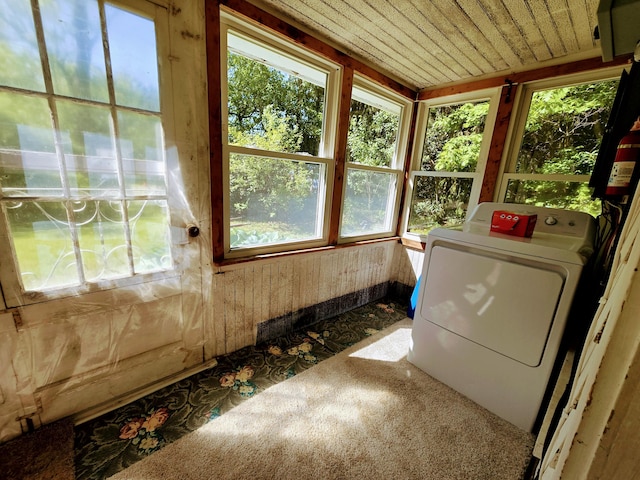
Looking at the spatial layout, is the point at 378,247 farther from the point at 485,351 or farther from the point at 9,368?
the point at 9,368

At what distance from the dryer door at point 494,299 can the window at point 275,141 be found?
1.08 metres

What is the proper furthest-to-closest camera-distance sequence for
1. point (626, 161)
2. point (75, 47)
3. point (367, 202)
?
1. point (367, 202)
2. point (75, 47)
3. point (626, 161)

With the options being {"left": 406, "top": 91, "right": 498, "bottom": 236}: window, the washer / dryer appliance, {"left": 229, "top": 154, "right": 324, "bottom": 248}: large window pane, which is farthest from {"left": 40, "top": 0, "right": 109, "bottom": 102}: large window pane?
{"left": 406, "top": 91, "right": 498, "bottom": 236}: window

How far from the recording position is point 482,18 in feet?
5.10

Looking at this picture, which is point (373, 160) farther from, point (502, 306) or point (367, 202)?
point (502, 306)

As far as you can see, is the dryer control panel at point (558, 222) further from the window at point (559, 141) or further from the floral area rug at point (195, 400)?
the floral area rug at point (195, 400)

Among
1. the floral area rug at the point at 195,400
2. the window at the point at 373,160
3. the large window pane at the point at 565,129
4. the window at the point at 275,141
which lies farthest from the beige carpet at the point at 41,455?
the large window pane at the point at 565,129

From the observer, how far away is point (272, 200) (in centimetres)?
197

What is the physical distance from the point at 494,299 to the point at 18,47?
2.45 metres

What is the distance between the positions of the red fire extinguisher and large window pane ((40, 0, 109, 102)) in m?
2.15

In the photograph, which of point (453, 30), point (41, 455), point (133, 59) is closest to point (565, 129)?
point (453, 30)

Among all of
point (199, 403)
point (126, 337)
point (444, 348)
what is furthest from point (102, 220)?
point (444, 348)

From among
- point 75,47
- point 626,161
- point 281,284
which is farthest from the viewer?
point 281,284

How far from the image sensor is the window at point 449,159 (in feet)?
8.03
